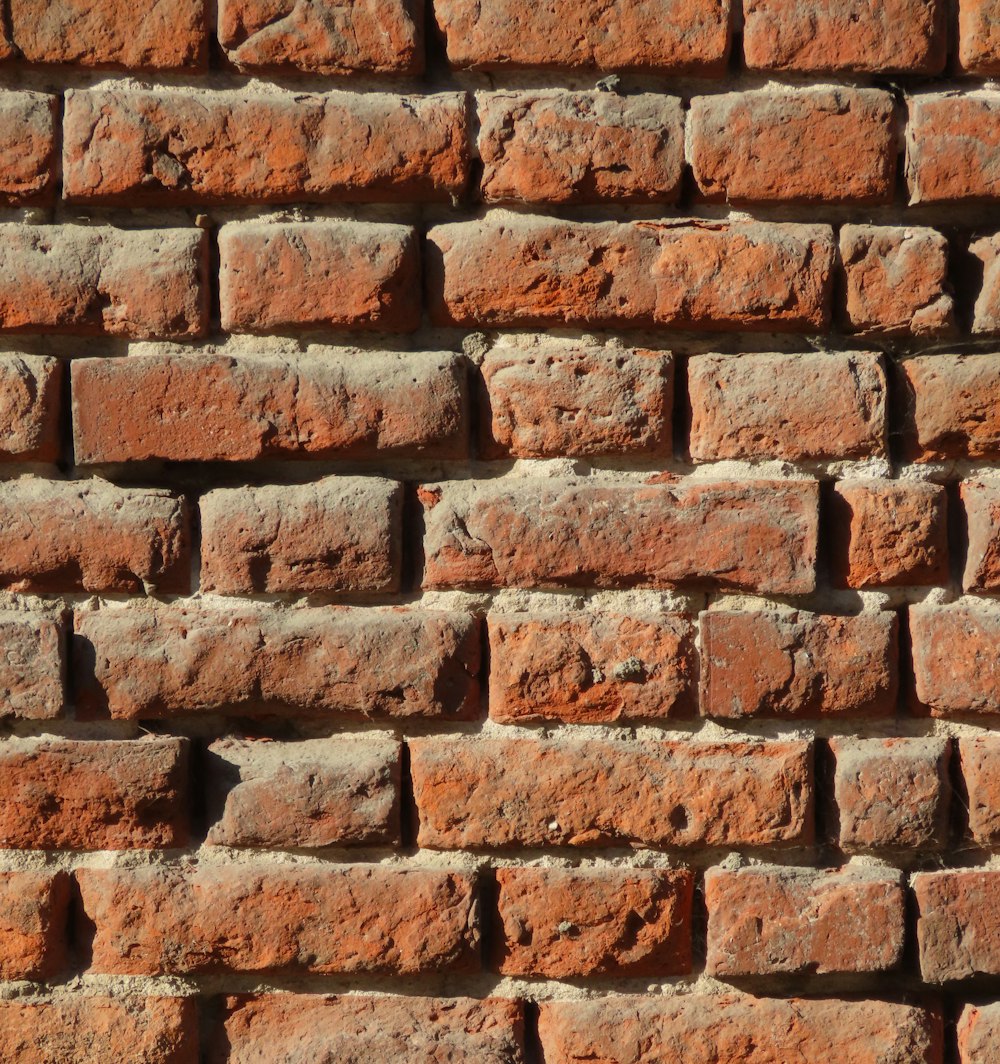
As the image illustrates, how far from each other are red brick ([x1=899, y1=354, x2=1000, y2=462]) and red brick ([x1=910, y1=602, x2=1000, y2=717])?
147 mm

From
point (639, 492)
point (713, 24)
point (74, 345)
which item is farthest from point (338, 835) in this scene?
point (713, 24)

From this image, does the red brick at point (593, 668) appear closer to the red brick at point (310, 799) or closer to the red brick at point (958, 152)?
the red brick at point (310, 799)

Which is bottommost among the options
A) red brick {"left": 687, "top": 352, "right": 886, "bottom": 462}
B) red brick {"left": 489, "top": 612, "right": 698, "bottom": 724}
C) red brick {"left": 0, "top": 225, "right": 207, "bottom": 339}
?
red brick {"left": 489, "top": 612, "right": 698, "bottom": 724}

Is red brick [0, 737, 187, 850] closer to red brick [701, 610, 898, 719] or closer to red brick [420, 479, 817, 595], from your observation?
red brick [420, 479, 817, 595]

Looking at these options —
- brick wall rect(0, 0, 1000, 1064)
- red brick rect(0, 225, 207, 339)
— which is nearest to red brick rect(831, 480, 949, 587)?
brick wall rect(0, 0, 1000, 1064)

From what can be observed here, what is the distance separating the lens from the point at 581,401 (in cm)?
107

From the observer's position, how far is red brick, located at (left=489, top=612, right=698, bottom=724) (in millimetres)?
1061

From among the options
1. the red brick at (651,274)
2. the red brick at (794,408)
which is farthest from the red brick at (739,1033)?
the red brick at (651,274)

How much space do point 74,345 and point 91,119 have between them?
21 centimetres

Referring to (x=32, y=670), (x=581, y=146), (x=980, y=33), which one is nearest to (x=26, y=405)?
(x=32, y=670)

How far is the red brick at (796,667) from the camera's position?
106cm

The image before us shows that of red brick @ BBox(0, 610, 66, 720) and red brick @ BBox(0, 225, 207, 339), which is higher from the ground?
red brick @ BBox(0, 225, 207, 339)

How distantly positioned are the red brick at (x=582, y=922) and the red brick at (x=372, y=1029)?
0.05 m

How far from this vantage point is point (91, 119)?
3.51ft
